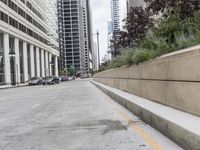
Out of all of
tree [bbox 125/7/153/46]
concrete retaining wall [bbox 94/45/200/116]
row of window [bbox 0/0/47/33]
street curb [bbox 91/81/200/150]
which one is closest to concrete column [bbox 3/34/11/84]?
row of window [bbox 0/0/47/33]

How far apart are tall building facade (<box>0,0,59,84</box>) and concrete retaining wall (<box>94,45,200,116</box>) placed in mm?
65952

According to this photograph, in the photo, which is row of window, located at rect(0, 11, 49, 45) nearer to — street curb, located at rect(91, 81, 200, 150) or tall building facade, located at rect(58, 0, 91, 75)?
tall building facade, located at rect(58, 0, 91, 75)

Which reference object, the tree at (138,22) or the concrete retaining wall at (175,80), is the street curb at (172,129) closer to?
the concrete retaining wall at (175,80)

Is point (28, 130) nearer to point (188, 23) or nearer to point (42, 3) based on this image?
point (188, 23)

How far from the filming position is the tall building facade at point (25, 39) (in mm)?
81562

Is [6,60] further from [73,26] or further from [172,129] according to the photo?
[73,26]

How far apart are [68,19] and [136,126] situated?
181m

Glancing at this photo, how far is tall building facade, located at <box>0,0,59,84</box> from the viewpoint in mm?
81562

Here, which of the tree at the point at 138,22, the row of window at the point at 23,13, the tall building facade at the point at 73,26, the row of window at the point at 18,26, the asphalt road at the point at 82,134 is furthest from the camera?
the tall building facade at the point at 73,26

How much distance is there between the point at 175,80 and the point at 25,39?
90966 millimetres

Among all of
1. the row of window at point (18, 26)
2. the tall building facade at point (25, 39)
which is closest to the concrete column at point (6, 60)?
the tall building facade at point (25, 39)

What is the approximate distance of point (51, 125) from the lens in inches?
494

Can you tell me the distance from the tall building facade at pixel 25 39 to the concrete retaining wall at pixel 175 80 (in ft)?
216

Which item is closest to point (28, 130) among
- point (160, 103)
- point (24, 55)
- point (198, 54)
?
point (160, 103)
